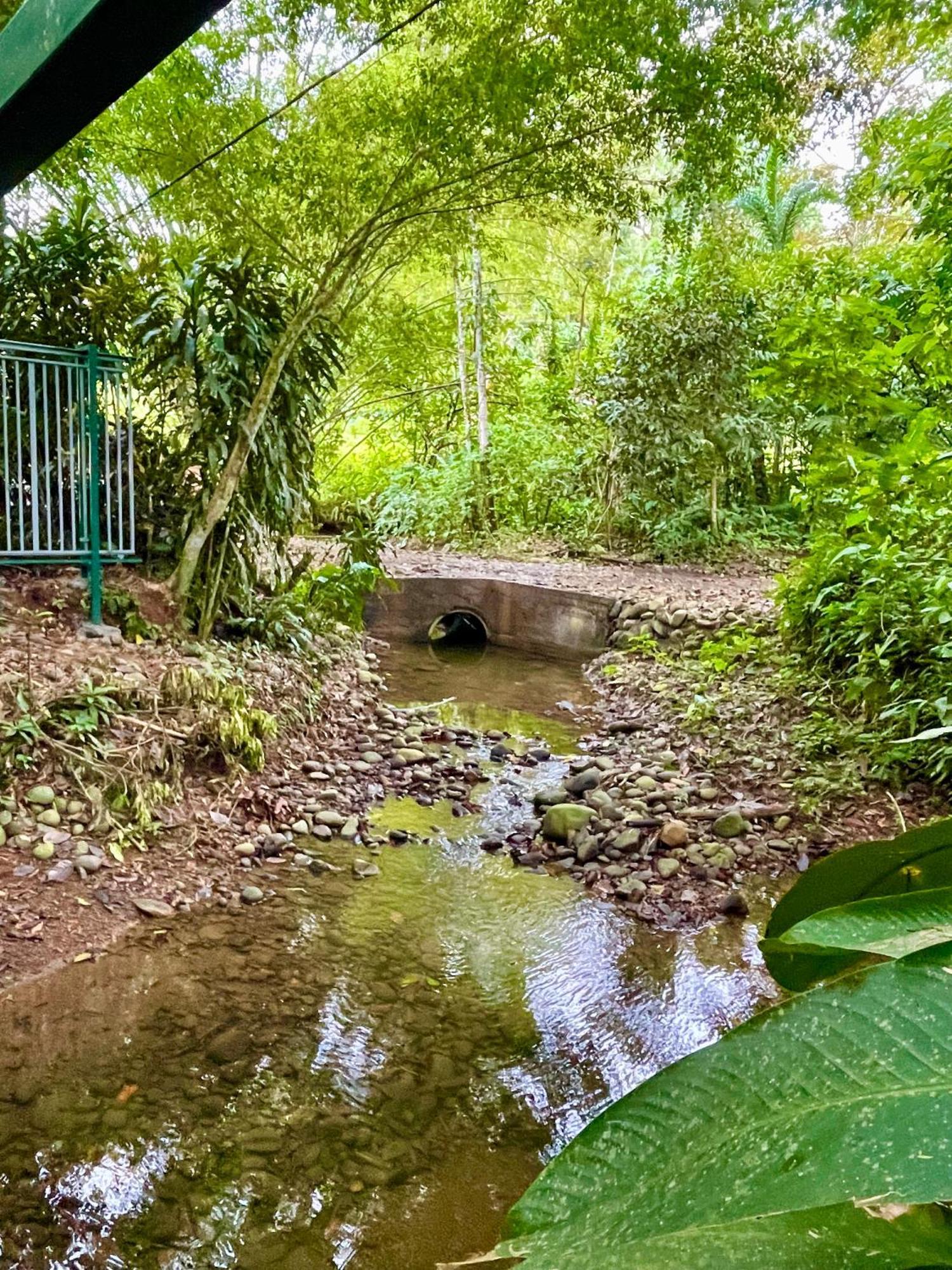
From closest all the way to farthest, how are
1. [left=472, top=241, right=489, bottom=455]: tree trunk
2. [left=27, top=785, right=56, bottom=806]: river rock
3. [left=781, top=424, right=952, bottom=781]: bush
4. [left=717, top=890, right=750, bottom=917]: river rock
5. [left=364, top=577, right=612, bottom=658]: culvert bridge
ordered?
[left=27, top=785, right=56, bottom=806]: river rock
[left=717, top=890, right=750, bottom=917]: river rock
[left=781, top=424, right=952, bottom=781]: bush
[left=364, top=577, right=612, bottom=658]: culvert bridge
[left=472, top=241, right=489, bottom=455]: tree trunk

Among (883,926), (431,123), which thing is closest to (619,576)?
(431,123)

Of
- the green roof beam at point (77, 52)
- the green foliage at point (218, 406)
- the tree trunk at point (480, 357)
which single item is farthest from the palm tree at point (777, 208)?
the green roof beam at point (77, 52)

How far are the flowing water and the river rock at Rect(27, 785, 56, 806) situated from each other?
0.66 metres

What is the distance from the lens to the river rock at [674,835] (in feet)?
11.3

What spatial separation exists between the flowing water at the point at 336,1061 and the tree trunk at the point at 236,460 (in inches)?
72.7

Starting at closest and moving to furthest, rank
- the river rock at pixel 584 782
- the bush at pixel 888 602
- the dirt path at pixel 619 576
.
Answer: the bush at pixel 888 602 < the river rock at pixel 584 782 < the dirt path at pixel 619 576

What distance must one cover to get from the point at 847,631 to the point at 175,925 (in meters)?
3.59

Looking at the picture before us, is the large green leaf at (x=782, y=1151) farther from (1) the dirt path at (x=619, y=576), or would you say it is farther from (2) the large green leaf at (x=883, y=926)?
(1) the dirt path at (x=619, y=576)

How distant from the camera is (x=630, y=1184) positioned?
385 mm

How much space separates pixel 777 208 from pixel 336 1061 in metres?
9.99

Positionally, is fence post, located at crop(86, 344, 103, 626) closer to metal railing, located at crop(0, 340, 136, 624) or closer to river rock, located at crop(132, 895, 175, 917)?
metal railing, located at crop(0, 340, 136, 624)

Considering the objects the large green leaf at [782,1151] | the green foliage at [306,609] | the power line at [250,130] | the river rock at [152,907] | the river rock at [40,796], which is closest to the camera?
the large green leaf at [782,1151]

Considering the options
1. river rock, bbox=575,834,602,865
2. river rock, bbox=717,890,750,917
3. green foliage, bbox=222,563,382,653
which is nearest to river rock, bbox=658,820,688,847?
river rock, bbox=575,834,602,865

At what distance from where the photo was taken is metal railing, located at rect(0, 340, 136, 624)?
12.3ft
